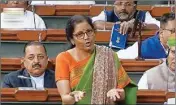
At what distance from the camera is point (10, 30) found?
3900 millimetres

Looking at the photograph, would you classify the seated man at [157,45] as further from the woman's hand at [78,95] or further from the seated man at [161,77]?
the woman's hand at [78,95]

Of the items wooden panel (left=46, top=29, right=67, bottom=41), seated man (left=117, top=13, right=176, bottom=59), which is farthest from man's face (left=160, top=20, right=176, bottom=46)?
wooden panel (left=46, top=29, right=67, bottom=41)

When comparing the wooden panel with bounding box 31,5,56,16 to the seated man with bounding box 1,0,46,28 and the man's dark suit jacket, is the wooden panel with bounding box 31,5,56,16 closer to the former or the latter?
the seated man with bounding box 1,0,46,28

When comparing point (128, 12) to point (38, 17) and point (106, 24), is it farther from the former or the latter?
point (38, 17)

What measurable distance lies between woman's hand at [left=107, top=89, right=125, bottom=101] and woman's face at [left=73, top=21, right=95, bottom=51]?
0.27 m

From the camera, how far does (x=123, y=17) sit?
4.07 metres

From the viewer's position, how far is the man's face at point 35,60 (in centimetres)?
334

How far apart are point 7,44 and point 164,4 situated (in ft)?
4.20

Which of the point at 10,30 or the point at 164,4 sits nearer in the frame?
the point at 10,30

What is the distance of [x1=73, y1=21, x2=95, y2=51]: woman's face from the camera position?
9.48ft

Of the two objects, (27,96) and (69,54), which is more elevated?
(69,54)

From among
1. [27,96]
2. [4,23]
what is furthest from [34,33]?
[27,96]

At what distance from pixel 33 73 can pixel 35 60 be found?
67 mm

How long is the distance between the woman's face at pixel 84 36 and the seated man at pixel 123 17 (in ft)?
3.30
